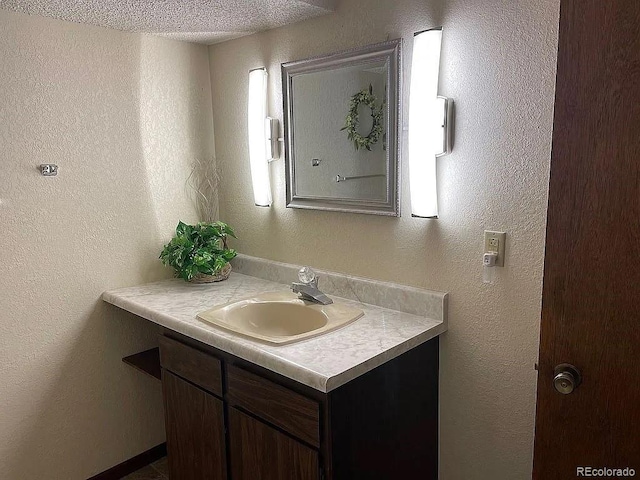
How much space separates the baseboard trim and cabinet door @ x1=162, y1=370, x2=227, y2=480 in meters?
Answer: 0.38

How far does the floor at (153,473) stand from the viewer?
2.33 m

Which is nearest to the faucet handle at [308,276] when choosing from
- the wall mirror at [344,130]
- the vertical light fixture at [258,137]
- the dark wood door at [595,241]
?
the wall mirror at [344,130]

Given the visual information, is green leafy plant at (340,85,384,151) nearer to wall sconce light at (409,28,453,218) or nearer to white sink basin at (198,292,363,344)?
wall sconce light at (409,28,453,218)

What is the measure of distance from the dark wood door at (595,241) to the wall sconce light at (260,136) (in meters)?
1.33

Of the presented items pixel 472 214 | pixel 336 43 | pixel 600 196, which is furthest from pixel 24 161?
pixel 600 196

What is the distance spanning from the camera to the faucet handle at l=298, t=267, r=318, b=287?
6.56 feet

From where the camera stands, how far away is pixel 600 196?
1075 millimetres

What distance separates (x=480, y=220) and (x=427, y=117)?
0.37 meters

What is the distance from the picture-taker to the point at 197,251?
2227mm

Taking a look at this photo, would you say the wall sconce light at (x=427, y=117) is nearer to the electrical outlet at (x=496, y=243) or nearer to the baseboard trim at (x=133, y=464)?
the electrical outlet at (x=496, y=243)

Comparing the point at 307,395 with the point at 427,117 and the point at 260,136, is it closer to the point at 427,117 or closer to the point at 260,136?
the point at 427,117

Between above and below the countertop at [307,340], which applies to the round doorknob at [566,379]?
above

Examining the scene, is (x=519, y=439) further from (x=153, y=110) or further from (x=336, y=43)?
(x=153, y=110)

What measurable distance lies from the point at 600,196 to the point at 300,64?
4.33ft
